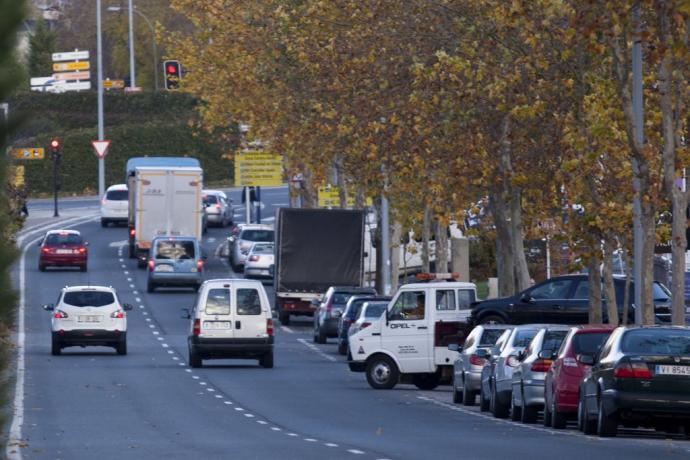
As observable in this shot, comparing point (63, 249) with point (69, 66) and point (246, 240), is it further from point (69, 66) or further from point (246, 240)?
point (69, 66)

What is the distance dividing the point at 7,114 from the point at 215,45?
1814 inches

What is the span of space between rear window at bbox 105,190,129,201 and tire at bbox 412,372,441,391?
4697 cm

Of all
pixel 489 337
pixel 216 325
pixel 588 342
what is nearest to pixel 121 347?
pixel 216 325

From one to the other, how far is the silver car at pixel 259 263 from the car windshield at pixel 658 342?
41.6 metres

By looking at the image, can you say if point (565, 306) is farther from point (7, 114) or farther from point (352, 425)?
point (7, 114)

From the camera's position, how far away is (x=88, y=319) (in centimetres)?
3819

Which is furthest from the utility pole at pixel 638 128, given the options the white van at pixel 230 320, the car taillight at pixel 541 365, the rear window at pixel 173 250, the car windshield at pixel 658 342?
the rear window at pixel 173 250

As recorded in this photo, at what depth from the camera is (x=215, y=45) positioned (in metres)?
50.3

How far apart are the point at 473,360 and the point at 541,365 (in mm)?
4578

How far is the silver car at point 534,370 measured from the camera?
22.3 meters

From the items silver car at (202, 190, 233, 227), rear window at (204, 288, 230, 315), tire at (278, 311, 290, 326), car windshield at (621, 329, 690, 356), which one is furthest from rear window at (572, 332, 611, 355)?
silver car at (202, 190, 233, 227)

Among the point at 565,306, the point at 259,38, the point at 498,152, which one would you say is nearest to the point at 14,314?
the point at 498,152

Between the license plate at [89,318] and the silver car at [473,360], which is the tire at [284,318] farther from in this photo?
the silver car at [473,360]

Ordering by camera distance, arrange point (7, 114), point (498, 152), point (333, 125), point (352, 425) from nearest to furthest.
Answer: point (7, 114) → point (352, 425) → point (498, 152) → point (333, 125)
